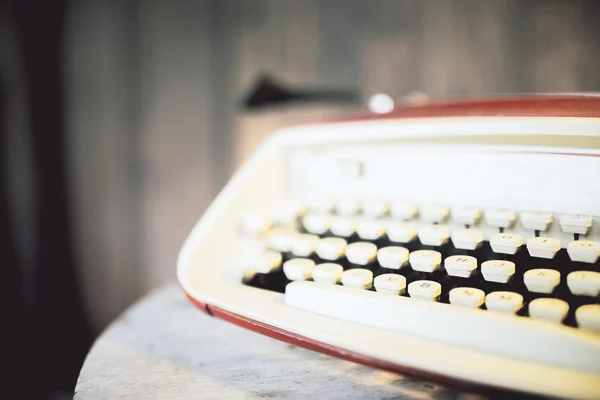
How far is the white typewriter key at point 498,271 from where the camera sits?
1.63 ft

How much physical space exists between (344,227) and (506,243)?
0.21 m

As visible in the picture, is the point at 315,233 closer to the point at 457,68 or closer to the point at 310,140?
the point at 310,140

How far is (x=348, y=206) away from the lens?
71 centimetres

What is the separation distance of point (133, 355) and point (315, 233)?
28 centimetres

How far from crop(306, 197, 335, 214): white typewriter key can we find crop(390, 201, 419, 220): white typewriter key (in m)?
0.10

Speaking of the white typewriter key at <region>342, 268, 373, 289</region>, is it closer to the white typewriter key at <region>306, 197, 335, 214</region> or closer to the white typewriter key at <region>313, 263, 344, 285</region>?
the white typewriter key at <region>313, 263, 344, 285</region>

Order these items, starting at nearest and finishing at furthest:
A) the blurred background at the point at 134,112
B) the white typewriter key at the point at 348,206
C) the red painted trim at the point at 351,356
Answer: the red painted trim at the point at 351,356, the white typewriter key at the point at 348,206, the blurred background at the point at 134,112

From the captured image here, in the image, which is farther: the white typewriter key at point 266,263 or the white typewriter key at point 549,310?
the white typewriter key at point 266,263

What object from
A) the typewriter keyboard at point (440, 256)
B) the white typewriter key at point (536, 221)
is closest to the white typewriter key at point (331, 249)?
the typewriter keyboard at point (440, 256)

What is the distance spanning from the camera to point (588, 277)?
457 mm

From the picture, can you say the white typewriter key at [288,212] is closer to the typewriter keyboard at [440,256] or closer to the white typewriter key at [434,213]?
the typewriter keyboard at [440,256]

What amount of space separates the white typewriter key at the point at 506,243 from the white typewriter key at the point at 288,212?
292mm

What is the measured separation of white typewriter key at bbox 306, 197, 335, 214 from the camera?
730mm

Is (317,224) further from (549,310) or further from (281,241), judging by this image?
(549,310)
